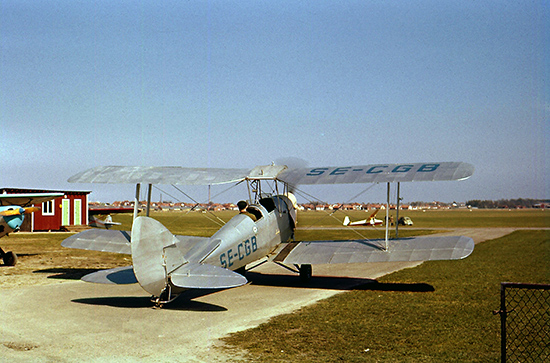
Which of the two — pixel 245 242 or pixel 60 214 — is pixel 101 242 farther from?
pixel 60 214

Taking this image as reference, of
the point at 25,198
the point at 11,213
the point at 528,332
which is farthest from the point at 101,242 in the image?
the point at 528,332

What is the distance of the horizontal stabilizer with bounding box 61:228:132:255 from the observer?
527 inches

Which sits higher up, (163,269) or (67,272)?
(163,269)

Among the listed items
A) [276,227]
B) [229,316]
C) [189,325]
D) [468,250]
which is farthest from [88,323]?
[468,250]

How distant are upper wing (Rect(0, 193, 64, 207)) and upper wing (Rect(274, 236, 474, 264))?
8748mm

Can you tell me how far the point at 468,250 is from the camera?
10.7 meters

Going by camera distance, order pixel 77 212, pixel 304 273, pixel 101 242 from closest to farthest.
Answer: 1. pixel 304 273
2. pixel 101 242
3. pixel 77 212

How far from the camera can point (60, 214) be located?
116ft

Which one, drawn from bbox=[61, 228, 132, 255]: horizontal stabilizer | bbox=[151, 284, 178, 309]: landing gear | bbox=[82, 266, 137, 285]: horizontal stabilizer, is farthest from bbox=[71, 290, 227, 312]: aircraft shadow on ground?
bbox=[61, 228, 132, 255]: horizontal stabilizer

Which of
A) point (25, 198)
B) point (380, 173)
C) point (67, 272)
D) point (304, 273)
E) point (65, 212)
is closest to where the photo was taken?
point (380, 173)

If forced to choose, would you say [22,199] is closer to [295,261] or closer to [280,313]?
[295,261]

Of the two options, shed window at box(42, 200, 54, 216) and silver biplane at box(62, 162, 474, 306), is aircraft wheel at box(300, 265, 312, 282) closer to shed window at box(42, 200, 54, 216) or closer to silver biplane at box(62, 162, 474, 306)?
silver biplane at box(62, 162, 474, 306)

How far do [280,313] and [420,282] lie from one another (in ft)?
17.5

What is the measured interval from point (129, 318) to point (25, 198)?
999 cm
